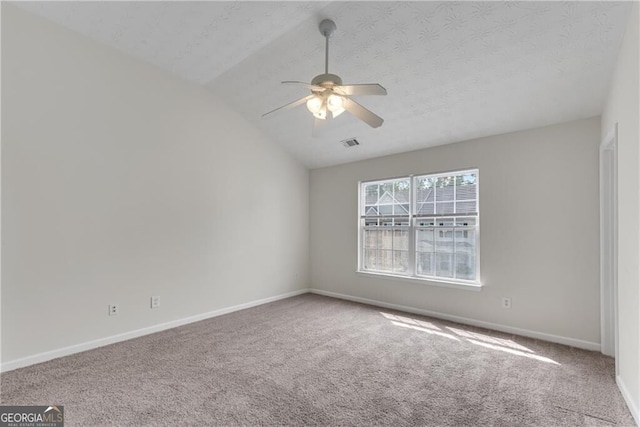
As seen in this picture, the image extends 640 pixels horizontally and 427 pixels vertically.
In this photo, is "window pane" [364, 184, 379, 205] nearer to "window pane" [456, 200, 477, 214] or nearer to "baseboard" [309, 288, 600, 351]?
"window pane" [456, 200, 477, 214]

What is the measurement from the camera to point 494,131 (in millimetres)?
3705

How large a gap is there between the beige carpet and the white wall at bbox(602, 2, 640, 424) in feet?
0.98

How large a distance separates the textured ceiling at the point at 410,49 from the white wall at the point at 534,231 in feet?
0.94

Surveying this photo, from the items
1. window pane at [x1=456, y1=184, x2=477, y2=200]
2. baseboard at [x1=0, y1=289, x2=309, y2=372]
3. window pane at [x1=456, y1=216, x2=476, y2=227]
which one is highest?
window pane at [x1=456, y1=184, x2=477, y2=200]

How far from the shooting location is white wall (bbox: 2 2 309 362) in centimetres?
269

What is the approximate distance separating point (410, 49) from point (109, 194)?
11.0 feet

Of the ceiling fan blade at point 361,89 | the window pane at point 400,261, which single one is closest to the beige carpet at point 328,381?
the window pane at point 400,261

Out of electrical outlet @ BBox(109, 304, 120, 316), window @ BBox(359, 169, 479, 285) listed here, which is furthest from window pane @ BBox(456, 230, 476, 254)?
electrical outlet @ BBox(109, 304, 120, 316)

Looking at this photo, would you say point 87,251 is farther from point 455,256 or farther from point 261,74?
point 455,256

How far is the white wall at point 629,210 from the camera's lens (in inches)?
75.0

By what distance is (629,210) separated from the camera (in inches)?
81.6

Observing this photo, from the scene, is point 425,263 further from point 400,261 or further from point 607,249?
point 607,249

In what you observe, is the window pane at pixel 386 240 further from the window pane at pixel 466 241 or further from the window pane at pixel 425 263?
the window pane at pixel 466 241

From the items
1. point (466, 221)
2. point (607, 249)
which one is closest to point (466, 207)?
point (466, 221)
